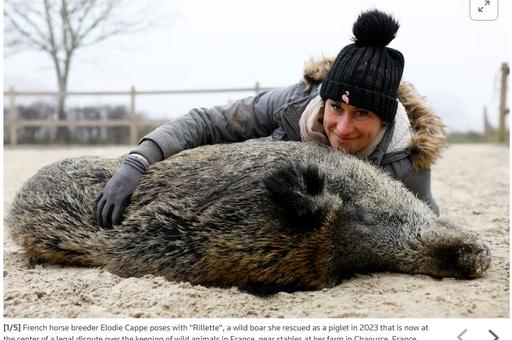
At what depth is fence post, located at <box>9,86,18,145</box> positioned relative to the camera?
1717 cm

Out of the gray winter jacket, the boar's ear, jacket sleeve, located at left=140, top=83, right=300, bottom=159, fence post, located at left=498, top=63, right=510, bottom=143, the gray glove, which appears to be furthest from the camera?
fence post, located at left=498, top=63, right=510, bottom=143

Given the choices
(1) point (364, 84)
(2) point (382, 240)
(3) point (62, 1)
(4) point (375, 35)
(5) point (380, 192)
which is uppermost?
(3) point (62, 1)

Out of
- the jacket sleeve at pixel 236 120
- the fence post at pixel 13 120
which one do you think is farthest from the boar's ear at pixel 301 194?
the fence post at pixel 13 120

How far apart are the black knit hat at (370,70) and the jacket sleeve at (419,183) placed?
1.60 feet

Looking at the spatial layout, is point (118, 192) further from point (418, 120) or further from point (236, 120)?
point (418, 120)

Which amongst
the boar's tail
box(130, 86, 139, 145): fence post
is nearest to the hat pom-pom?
the boar's tail

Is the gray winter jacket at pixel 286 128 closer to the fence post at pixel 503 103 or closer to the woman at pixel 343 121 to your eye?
the woman at pixel 343 121

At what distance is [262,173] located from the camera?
313 cm

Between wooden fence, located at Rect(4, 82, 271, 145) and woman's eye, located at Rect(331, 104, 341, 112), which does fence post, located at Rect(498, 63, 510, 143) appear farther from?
woman's eye, located at Rect(331, 104, 341, 112)

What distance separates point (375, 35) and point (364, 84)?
295mm

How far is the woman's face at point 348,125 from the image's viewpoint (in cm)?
341

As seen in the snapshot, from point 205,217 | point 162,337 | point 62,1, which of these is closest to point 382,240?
point 205,217

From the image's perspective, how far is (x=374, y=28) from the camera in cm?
336

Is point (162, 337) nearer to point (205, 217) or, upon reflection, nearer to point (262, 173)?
point (205, 217)
